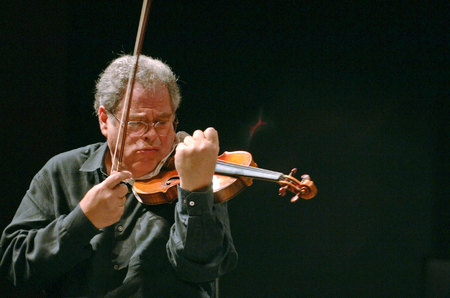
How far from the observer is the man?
1.11 metres

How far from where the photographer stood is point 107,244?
128 centimetres

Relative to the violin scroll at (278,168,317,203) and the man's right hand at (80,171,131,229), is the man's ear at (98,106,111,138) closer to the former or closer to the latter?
the man's right hand at (80,171,131,229)

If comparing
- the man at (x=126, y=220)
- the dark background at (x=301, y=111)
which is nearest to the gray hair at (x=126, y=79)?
the man at (x=126, y=220)

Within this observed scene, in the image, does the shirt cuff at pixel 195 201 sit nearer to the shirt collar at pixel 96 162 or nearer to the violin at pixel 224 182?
the violin at pixel 224 182

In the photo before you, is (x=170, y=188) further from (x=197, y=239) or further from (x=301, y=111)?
(x=301, y=111)

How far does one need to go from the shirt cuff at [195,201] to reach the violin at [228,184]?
0.11 m

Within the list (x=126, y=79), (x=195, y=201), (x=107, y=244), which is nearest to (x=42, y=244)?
(x=107, y=244)

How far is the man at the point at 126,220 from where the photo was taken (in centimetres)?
111

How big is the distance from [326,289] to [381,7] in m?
1.33

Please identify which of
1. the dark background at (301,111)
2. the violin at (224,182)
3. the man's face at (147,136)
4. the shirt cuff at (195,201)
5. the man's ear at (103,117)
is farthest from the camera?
the dark background at (301,111)

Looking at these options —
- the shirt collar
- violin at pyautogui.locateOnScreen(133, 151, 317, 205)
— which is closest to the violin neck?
violin at pyautogui.locateOnScreen(133, 151, 317, 205)

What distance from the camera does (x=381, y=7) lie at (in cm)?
209

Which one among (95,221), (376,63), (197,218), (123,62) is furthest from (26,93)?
(376,63)

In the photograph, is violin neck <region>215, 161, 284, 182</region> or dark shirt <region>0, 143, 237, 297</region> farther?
violin neck <region>215, 161, 284, 182</region>
